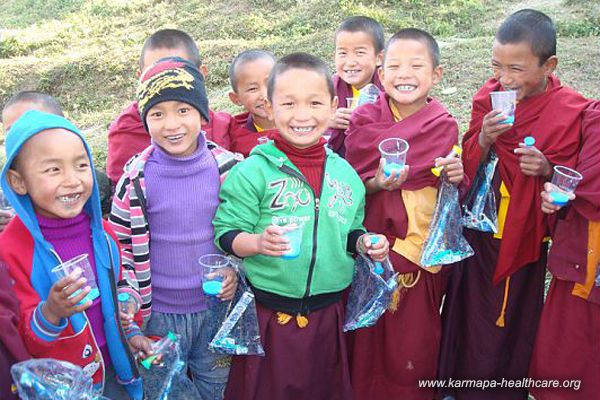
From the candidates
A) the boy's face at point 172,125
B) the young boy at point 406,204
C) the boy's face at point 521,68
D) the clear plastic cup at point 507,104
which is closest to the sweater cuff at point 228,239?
the boy's face at point 172,125

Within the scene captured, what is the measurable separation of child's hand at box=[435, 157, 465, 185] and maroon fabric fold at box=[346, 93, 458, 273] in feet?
0.35

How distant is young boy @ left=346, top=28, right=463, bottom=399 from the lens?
9.71ft

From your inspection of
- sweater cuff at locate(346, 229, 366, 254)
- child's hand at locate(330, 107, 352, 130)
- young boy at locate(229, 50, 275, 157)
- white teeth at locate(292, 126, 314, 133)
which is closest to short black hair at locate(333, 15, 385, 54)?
young boy at locate(229, 50, 275, 157)

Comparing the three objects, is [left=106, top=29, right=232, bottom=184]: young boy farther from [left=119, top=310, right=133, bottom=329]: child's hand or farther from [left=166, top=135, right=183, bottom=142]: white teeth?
[left=119, top=310, right=133, bottom=329]: child's hand

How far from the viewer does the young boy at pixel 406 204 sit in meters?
2.96

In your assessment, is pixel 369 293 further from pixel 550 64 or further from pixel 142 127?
pixel 142 127

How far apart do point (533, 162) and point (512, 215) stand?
1.11 feet

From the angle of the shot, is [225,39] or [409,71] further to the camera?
[225,39]

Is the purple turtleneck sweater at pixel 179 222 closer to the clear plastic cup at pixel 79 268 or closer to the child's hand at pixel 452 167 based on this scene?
the clear plastic cup at pixel 79 268

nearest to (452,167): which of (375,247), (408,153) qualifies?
(408,153)

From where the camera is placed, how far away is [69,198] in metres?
2.29

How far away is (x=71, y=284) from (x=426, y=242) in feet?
5.53

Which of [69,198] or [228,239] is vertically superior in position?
[69,198]

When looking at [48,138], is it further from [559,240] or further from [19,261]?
[559,240]
